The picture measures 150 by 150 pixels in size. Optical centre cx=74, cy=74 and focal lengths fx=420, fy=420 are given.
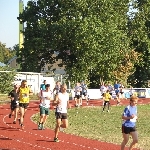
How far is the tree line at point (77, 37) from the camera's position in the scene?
46.6 m

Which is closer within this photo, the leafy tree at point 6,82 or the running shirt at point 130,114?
the running shirt at point 130,114

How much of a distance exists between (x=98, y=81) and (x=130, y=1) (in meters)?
12.9

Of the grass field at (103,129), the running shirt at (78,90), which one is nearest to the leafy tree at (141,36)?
the running shirt at (78,90)

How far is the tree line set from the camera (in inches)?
1836

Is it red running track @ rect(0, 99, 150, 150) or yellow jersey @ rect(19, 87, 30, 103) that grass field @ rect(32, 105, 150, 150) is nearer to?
red running track @ rect(0, 99, 150, 150)

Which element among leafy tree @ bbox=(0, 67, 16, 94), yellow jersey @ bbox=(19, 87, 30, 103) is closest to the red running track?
yellow jersey @ bbox=(19, 87, 30, 103)

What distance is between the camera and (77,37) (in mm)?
46219

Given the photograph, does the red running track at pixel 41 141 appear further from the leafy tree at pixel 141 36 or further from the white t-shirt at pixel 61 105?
the leafy tree at pixel 141 36

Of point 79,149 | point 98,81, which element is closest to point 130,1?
point 98,81

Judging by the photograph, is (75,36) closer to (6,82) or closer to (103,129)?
(6,82)

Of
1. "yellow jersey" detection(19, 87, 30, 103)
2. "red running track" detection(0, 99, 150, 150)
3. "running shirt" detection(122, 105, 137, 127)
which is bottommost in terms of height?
"red running track" detection(0, 99, 150, 150)

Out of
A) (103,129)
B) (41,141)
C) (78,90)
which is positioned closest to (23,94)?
(41,141)

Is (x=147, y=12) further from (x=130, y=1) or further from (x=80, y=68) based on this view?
(x=80, y=68)

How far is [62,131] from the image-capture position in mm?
17609
